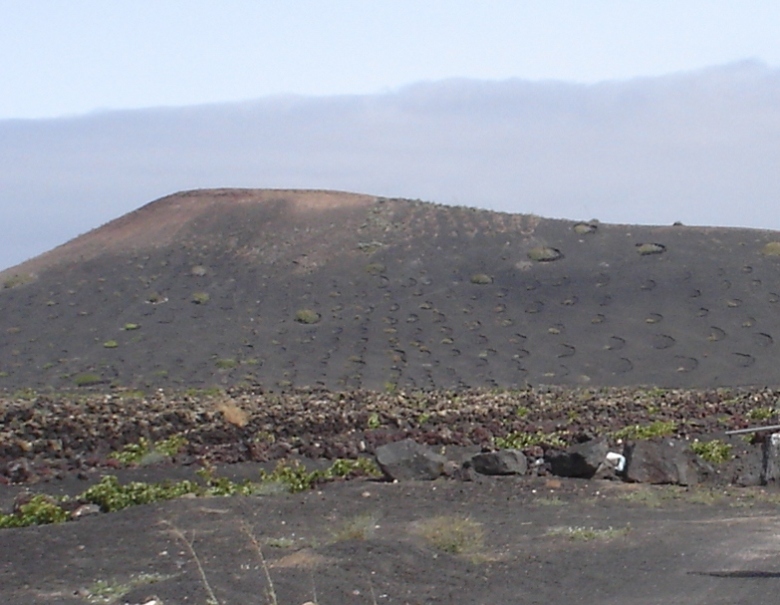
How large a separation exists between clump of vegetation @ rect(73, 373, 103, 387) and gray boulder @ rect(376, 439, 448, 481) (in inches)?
1120

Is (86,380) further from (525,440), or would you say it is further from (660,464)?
(660,464)

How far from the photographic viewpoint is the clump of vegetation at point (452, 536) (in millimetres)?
9336

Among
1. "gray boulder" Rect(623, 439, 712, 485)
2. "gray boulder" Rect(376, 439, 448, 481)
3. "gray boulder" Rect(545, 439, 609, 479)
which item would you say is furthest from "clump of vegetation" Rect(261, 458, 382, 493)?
"gray boulder" Rect(623, 439, 712, 485)

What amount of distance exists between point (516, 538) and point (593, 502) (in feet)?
7.51

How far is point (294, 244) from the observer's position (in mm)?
59906

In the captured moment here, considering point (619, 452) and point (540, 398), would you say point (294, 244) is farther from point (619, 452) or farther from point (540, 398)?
point (619, 452)

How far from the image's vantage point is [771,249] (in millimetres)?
54344

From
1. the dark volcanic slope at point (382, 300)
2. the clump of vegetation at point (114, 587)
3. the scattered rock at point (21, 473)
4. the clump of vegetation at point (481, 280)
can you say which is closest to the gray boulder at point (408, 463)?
the scattered rock at point (21, 473)

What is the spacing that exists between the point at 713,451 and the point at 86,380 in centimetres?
2952

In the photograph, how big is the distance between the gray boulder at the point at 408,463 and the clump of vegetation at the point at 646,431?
4348mm

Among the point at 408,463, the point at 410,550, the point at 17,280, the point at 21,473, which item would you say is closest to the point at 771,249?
the point at 17,280

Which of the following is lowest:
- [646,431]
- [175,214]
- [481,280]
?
[646,431]

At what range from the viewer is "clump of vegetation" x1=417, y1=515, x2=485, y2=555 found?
934 centimetres

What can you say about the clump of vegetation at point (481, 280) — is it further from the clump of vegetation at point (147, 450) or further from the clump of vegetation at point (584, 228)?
the clump of vegetation at point (147, 450)
